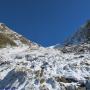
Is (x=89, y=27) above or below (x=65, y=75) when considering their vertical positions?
above

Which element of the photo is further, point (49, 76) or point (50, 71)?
point (50, 71)

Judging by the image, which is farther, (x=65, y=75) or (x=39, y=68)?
(x=39, y=68)

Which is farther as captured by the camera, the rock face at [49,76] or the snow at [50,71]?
the snow at [50,71]

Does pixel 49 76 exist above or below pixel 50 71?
below

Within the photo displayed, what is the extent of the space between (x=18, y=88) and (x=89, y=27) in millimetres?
81683

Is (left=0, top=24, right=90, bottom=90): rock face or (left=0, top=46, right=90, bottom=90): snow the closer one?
(left=0, top=24, right=90, bottom=90): rock face

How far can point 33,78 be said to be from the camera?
116 feet

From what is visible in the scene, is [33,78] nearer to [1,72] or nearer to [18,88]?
[18,88]

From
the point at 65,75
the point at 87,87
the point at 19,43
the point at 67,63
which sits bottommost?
the point at 87,87

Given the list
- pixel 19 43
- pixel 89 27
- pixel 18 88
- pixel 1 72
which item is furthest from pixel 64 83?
pixel 89 27

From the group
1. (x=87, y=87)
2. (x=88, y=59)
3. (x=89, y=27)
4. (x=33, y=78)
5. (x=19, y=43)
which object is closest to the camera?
(x=87, y=87)

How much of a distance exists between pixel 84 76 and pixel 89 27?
7773 cm

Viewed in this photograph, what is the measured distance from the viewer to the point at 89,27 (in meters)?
113

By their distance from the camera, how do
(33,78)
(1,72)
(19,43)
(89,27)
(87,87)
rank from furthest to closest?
(89,27), (19,43), (1,72), (33,78), (87,87)
